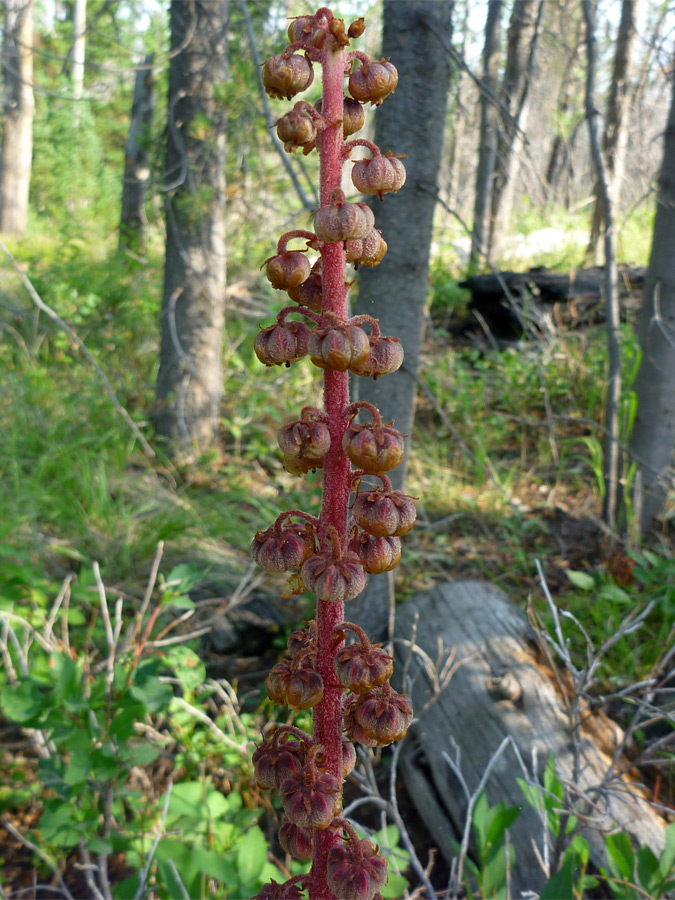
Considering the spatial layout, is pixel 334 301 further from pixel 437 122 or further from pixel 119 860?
pixel 119 860

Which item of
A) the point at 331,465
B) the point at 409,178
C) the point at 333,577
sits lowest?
the point at 333,577

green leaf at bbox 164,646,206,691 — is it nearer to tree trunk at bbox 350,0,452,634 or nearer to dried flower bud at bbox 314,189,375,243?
tree trunk at bbox 350,0,452,634

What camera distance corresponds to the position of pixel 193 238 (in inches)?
193

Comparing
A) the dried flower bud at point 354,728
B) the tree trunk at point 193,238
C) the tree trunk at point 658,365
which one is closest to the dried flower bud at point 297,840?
the dried flower bud at point 354,728

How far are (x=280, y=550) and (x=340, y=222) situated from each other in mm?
409

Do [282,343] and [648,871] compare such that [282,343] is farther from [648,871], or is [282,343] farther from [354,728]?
[648,871]

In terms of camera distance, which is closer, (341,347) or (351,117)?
(341,347)

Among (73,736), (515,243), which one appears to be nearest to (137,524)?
(73,736)

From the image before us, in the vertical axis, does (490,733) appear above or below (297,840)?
below

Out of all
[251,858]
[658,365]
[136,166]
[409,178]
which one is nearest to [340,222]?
[251,858]

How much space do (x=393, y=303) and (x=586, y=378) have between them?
10.5 ft

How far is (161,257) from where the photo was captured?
8562mm

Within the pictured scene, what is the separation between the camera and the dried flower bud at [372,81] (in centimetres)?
84

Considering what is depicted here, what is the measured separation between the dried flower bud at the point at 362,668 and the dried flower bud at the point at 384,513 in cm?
15
